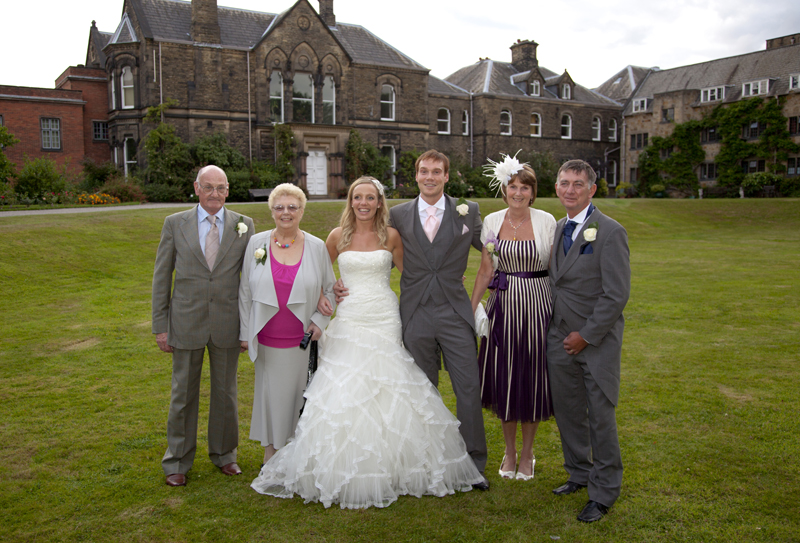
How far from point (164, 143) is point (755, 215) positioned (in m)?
27.9

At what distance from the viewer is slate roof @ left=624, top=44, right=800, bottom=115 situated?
3744 centimetres

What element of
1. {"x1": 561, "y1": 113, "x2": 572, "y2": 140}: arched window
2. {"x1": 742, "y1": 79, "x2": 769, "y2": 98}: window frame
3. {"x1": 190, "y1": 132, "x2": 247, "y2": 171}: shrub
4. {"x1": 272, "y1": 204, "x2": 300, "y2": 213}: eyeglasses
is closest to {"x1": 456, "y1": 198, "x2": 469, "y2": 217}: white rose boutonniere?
{"x1": 272, "y1": 204, "x2": 300, "y2": 213}: eyeglasses

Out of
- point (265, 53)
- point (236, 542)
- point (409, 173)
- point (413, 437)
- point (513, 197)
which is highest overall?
point (265, 53)

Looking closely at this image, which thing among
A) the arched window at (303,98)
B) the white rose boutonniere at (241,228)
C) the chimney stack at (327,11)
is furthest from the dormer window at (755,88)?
the white rose boutonniere at (241,228)

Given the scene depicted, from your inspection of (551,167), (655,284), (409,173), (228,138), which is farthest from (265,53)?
(655,284)

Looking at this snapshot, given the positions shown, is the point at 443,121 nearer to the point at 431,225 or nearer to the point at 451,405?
the point at 451,405

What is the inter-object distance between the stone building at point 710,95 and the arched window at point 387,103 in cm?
2000

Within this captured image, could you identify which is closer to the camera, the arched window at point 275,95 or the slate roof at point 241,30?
the slate roof at point 241,30

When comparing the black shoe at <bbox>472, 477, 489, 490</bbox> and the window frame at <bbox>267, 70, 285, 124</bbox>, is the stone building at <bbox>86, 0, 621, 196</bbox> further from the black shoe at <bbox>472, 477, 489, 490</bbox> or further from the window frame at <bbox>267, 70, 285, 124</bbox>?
the black shoe at <bbox>472, 477, 489, 490</bbox>

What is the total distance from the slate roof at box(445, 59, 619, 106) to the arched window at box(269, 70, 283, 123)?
48.4 feet

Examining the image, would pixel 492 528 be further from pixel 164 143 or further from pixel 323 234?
pixel 164 143

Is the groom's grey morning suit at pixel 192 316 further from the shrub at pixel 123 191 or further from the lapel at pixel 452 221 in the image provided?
the shrub at pixel 123 191

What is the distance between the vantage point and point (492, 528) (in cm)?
393

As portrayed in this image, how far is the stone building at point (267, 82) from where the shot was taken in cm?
2845
